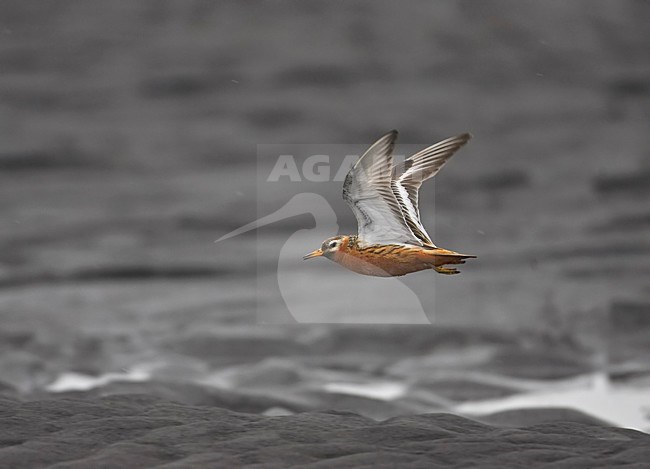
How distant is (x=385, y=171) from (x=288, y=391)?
505cm

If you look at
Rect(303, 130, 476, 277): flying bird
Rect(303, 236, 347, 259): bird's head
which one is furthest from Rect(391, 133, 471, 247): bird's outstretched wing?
Rect(303, 236, 347, 259): bird's head

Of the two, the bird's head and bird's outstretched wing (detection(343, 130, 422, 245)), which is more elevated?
bird's outstretched wing (detection(343, 130, 422, 245))

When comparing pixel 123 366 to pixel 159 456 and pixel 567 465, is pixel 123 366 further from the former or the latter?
pixel 567 465

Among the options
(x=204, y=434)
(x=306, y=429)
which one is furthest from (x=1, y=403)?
(x=306, y=429)

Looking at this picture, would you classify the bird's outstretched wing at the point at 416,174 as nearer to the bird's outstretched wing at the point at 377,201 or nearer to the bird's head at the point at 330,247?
the bird's outstretched wing at the point at 377,201

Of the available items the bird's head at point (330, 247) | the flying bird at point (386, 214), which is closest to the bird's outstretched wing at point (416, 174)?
the flying bird at point (386, 214)

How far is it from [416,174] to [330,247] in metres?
0.45

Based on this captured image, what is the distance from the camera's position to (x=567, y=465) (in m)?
3.51

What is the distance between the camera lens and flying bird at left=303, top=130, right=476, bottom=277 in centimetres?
331

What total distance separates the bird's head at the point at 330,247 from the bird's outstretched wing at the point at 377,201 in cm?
8

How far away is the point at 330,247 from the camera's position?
3.41 metres

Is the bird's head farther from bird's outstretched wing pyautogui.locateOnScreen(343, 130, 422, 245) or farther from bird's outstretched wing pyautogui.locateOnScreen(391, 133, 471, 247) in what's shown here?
bird's outstretched wing pyautogui.locateOnScreen(391, 133, 471, 247)

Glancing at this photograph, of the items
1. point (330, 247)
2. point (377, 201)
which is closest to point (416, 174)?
point (377, 201)

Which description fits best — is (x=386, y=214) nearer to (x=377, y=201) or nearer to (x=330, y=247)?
(x=377, y=201)
